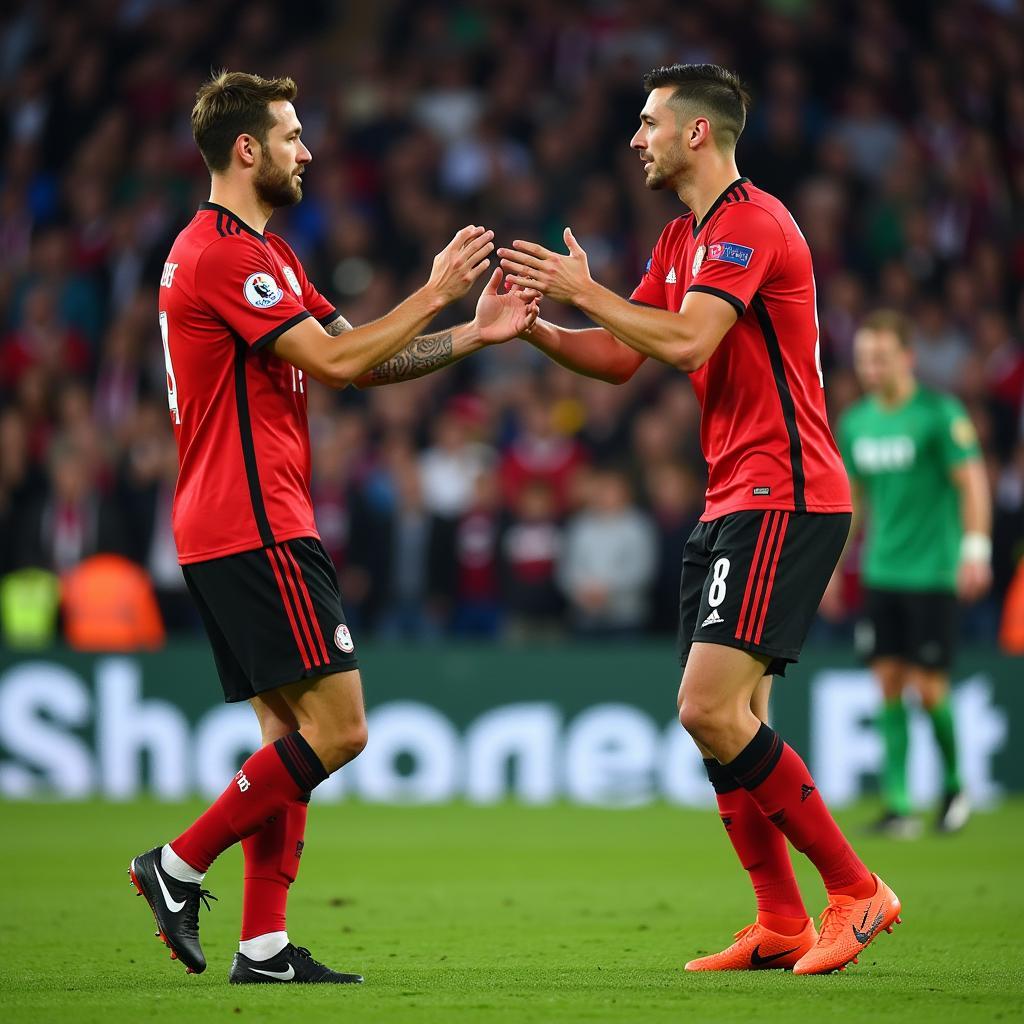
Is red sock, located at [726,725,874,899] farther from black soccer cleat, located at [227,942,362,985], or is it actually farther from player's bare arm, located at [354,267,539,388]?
player's bare arm, located at [354,267,539,388]

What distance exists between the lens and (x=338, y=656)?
5.13 metres

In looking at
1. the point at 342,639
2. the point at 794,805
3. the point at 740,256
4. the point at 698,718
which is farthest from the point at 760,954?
the point at 740,256

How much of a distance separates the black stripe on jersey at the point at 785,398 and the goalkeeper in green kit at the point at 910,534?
14.6 feet

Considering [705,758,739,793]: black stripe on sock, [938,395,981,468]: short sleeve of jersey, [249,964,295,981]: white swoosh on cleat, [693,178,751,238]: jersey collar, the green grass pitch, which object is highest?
Result: [693,178,751,238]: jersey collar

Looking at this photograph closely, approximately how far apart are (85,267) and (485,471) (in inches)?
199

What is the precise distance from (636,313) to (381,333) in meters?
0.77

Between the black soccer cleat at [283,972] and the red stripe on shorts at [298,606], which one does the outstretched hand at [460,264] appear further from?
the black soccer cleat at [283,972]

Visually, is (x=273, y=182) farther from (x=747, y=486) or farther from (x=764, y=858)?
(x=764, y=858)

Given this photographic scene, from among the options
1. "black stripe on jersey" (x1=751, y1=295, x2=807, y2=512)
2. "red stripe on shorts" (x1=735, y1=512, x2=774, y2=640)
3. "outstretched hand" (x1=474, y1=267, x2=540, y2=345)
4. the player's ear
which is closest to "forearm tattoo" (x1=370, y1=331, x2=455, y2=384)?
"outstretched hand" (x1=474, y1=267, x2=540, y2=345)

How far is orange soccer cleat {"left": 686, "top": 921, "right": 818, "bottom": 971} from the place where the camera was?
5520 mm

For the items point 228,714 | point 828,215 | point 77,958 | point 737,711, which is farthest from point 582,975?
point 828,215

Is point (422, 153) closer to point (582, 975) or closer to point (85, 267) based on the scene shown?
point (85, 267)

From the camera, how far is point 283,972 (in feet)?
17.1

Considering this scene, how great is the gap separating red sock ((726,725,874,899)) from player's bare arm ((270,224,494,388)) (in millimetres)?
1593
